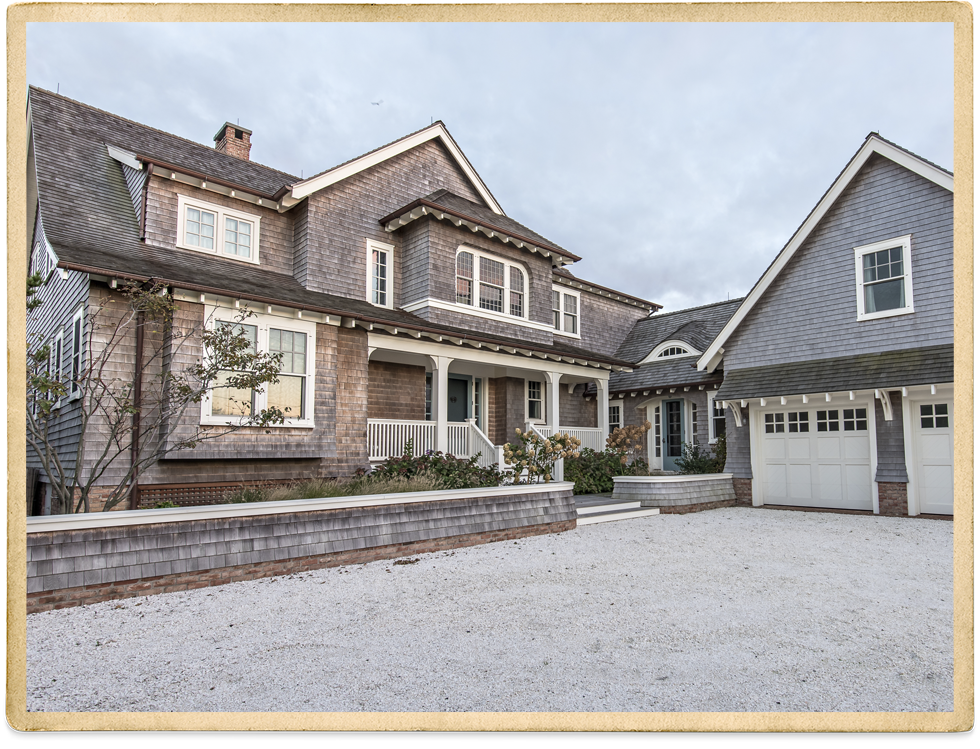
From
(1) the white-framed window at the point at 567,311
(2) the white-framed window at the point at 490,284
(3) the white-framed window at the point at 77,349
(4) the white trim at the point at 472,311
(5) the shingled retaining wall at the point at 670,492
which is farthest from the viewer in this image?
(1) the white-framed window at the point at 567,311

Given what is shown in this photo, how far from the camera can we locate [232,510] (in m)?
6.24

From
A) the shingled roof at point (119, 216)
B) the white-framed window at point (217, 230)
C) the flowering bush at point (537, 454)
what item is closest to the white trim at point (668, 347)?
the shingled roof at point (119, 216)

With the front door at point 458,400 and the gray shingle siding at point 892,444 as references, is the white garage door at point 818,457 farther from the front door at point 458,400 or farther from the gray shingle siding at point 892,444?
the front door at point 458,400

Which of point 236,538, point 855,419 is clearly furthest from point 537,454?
point 855,419

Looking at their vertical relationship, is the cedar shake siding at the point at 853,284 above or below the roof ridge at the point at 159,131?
below

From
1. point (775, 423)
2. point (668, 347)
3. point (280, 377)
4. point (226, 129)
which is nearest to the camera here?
point (280, 377)

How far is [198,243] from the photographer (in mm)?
10820

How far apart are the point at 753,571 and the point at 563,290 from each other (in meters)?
11.6

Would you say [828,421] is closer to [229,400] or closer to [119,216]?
[229,400]

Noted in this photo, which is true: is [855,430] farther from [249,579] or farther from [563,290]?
[249,579]

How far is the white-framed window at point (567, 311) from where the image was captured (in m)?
17.5

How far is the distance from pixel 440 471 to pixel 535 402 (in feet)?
21.0

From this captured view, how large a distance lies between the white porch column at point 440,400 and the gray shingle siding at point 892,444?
835 cm

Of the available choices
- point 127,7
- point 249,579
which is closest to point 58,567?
point 249,579
